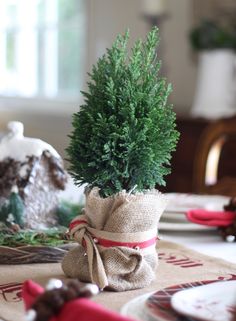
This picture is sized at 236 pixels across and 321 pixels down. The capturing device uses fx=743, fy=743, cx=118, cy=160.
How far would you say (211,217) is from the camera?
4.06ft

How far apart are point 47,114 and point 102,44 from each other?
1.93 ft

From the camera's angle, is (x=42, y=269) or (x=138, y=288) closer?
(x=138, y=288)

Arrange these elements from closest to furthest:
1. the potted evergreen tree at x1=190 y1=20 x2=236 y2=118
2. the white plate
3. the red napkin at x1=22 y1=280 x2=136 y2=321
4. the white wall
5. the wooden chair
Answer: the red napkin at x1=22 y1=280 x2=136 y2=321 < the white plate < the wooden chair < the potted evergreen tree at x1=190 y1=20 x2=236 y2=118 < the white wall

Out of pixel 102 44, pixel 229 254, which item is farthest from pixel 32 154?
pixel 102 44

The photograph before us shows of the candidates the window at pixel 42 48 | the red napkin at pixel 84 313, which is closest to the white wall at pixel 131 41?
the window at pixel 42 48

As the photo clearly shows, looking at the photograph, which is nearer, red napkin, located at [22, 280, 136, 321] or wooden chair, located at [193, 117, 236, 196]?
red napkin, located at [22, 280, 136, 321]

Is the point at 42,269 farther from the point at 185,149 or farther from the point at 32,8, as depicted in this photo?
the point at 32,8

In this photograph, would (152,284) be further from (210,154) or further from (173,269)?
(210,154)

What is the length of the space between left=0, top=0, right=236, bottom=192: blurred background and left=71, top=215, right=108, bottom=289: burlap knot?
2.20 m

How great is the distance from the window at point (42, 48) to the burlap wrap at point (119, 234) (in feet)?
12.0

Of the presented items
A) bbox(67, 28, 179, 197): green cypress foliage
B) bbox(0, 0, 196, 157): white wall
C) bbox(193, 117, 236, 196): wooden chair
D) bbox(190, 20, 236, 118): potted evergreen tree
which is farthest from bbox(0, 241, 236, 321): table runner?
bbox(0, 0, 196, 157): white wall

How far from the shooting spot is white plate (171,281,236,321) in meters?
0.69

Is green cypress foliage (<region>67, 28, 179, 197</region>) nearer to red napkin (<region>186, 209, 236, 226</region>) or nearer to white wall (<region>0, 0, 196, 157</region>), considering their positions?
red napkin (<region>186, 209, 236, 226</region>)

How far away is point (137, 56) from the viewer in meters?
0.89
